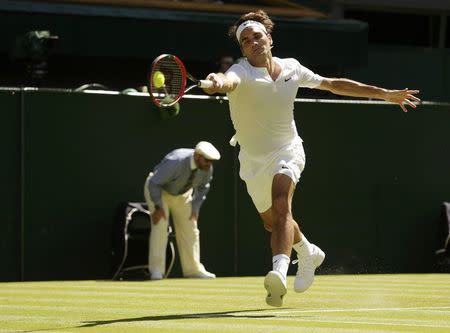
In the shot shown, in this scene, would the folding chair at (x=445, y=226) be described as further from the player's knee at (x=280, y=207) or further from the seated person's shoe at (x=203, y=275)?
the player's knee at (x=280, y=207)

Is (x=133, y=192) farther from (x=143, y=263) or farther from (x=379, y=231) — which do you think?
(x=379, y=231)

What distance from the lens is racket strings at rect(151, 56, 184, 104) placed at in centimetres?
1047

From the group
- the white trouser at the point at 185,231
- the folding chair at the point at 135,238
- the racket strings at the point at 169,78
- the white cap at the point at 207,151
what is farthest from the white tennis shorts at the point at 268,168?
the folding chair at the point at 135,238

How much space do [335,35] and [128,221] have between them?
656 centimetres

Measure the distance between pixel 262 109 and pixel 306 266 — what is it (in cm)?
127

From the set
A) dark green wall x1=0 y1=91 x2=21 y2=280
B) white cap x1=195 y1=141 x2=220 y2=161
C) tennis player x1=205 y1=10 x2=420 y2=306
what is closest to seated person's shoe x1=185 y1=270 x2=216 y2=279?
white cap x1=195 y1=141 x2=220 y2=161

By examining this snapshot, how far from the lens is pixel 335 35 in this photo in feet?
74.4

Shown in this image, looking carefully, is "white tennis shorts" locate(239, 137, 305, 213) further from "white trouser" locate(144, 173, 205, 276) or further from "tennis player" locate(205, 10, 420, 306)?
"white trouser" locate(144, 173, 205, 276)

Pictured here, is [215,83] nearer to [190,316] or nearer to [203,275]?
[190,316]

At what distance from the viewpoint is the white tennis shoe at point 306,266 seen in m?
11.0

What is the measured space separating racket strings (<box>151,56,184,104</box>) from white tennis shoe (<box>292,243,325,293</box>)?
152cm

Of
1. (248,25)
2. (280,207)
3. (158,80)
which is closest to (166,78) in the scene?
(158,80)

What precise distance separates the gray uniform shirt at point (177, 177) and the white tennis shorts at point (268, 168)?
6168 mm

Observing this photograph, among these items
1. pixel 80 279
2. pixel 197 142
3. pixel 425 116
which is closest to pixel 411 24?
pixel 425 116
